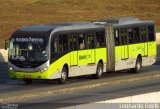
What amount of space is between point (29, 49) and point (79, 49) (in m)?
2.98

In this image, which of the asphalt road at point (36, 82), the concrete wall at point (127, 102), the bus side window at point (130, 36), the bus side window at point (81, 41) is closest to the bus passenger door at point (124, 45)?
the bus side window at point (130, 36)

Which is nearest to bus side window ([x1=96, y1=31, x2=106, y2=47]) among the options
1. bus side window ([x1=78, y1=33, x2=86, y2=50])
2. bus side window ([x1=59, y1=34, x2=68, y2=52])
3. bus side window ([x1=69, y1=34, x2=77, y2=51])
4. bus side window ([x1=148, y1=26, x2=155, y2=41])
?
bus side window ([x1=78, y1=33, x2=86, y2=50])

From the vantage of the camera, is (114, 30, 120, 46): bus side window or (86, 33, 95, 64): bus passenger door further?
(114, 30, 120, 46): bus side window

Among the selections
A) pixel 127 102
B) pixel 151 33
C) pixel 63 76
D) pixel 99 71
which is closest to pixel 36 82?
pixel 63 76

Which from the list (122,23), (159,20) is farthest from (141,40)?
(159,20)

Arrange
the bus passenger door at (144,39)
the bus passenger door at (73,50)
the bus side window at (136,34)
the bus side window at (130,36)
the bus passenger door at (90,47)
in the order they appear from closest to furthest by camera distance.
Answer: 1. the bus passenger door at (73,50)
2. the bus passenger door at (90,47)
3. the bus side window at (130,36)
4. the bus side window at (136,34)
5. the bus passenger door at (144,39)

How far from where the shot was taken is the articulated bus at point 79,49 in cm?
3250

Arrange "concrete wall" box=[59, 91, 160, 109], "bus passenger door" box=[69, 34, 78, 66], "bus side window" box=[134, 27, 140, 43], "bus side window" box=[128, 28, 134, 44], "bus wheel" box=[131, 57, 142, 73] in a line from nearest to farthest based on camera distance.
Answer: "concrete wall" box=[59, 91, 160, 109]
"bus passenger door" box=[69, 34, 78, 66]
"bus side window" box=[128, 28, 134, 44]
"bus wheel" box=[131, 57, 142, 73]
"bus side window" box=[134, 27, 140, 43]

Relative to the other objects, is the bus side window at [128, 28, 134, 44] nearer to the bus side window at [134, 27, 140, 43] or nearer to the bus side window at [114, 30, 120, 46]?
the bus side window at [134, 27, 140, 43]

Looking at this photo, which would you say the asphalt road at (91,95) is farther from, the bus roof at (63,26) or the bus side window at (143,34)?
the bus side window at (143,34)

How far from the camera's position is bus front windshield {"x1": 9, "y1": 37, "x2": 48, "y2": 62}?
32406 millimetres

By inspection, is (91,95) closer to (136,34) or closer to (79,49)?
(79,49)

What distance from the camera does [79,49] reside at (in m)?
34.7

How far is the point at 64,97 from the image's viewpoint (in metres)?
27.7
